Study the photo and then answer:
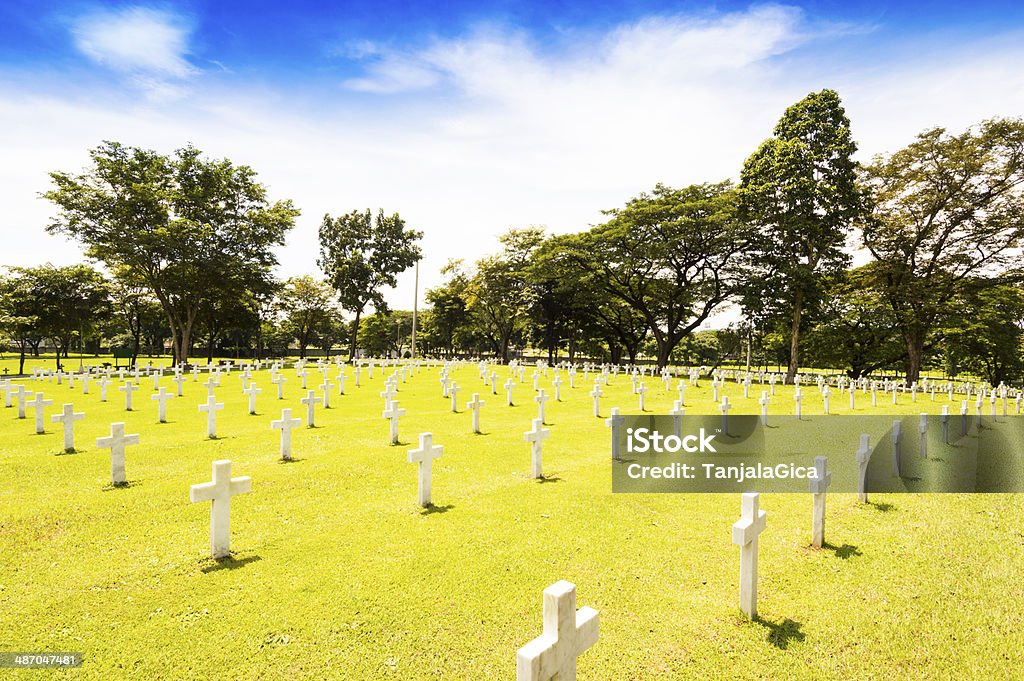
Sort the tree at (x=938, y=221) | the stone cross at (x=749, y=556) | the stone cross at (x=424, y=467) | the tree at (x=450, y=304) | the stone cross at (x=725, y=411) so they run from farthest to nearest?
the tree at (x=450, y=304) < the tree at (x=938, y=221) < the stone cross at (x=725, y=411) < the stone cross at (x=424, y=467) < the stone cross at (x=749, y=556)

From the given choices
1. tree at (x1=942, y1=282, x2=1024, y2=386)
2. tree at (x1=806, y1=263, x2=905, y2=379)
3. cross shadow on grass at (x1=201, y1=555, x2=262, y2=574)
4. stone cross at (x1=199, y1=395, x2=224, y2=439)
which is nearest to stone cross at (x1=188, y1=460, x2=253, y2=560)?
cross shadow on grass at (x1=201, y1=555, x2=262, y2=574)

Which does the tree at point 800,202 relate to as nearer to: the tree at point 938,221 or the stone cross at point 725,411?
the tree at point 938,221

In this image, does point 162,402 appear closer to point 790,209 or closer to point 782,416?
point 782,416

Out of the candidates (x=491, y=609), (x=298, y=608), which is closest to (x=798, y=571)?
(x=491, y=609)

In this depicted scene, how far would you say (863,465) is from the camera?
23.4ft

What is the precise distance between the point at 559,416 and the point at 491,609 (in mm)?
11394

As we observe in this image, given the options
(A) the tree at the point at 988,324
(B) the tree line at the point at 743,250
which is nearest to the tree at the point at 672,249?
(B) the tree line at the point at 743,250

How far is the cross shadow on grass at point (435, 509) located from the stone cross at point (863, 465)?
5.65 m

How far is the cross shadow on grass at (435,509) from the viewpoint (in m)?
6.69

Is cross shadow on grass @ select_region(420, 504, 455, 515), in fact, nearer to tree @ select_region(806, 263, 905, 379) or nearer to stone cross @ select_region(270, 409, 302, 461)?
→ stone cross @ select_region(270, 409, 302, 461)

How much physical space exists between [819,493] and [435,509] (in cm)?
464

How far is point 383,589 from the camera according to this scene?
466 cm
